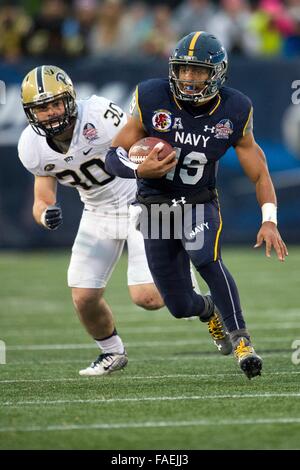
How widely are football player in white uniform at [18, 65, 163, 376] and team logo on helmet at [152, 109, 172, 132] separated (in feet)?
2.25

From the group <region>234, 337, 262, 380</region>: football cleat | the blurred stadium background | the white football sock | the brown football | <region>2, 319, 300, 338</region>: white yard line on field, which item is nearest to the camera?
<region>234, 337, 262, 380</region>: football cleat

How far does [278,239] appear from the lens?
5586 mm

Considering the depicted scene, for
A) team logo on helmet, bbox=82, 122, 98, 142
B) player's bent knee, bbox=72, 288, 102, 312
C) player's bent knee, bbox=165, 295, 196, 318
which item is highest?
team logo on helmet, bbox=82, 122, 98, 142

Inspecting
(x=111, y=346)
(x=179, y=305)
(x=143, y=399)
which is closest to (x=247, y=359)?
(x=143, y=399)

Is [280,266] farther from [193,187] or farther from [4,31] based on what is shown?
[193,187]

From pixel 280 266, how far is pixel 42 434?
816 cm

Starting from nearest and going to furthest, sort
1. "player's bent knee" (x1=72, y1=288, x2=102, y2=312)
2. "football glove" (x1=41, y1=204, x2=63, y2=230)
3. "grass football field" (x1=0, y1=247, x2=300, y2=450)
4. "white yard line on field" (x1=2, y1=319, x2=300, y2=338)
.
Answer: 1. "grass football field" (x1=0, y1=247, x2=300, y2=450)
2. "football glove" (x1=41, y1=204, x2=63, y2=230)
3. "player's bent knee" (x1=72, y1=288, x2=102, y2=312)
4. "white yard line on field" (x1=2, y1=319, x2=300, y2=338)

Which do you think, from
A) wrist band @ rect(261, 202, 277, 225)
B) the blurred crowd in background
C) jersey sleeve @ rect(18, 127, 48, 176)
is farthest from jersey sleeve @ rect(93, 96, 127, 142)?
the blurred crowd in background

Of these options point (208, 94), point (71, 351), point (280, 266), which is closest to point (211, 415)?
point (208, 94)

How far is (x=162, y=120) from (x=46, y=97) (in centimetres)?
79

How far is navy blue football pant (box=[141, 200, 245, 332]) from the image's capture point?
5.62 meters

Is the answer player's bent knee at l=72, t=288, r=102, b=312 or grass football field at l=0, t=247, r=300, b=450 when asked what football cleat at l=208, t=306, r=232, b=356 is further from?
player's bent knee at l=72, t=288, r=102, b=312

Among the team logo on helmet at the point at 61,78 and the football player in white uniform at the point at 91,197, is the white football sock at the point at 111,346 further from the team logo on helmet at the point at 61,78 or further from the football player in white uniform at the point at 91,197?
the team logo on helmet at the point at 61,78
